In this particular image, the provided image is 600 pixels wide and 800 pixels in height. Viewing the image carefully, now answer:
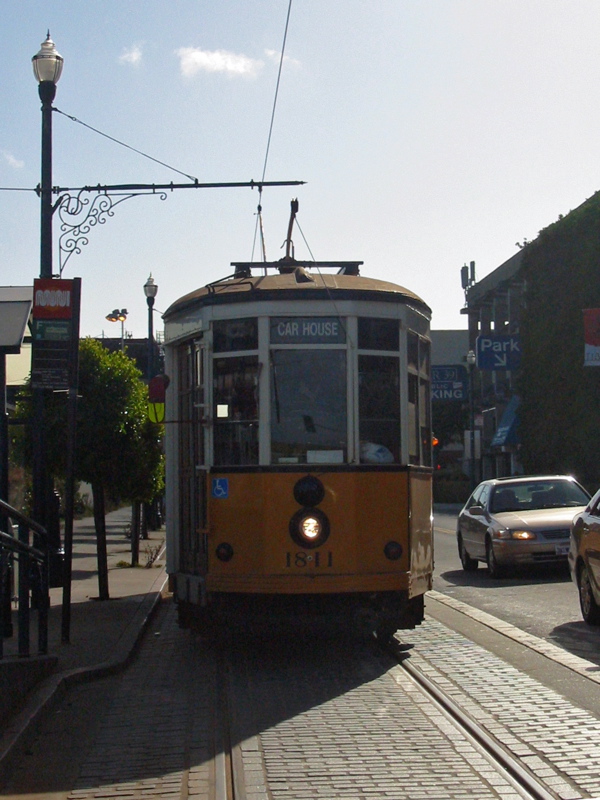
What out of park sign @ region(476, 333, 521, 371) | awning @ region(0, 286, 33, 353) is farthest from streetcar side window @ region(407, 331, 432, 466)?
park sign @ region(476, 333, 521, 371)

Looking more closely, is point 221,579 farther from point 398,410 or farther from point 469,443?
point 469,443

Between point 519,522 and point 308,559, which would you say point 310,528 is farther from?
point 519,522

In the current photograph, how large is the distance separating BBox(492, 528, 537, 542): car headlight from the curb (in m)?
5.99

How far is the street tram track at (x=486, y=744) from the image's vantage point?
549 centimetres

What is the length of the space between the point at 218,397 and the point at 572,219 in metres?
33.9

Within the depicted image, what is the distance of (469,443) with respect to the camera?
45.5 m

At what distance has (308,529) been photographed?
29.8 feet

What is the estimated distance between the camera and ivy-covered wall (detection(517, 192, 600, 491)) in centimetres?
3884

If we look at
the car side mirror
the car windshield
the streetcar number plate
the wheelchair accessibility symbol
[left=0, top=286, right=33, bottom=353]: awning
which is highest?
[left=0, top=286, right=33, bottom=353]: awning

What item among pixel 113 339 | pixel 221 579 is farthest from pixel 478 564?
pixel 113 339

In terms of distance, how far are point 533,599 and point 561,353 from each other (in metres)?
28.0

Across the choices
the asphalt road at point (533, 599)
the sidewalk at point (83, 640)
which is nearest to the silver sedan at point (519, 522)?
the asphalt road at point (533, 599)

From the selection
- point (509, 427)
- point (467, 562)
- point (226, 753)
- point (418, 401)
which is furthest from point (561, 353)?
point (226, 753)

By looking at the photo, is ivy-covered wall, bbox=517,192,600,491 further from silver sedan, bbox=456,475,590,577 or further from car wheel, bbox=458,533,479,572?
silver sedan, bbox=456,475,590,577
